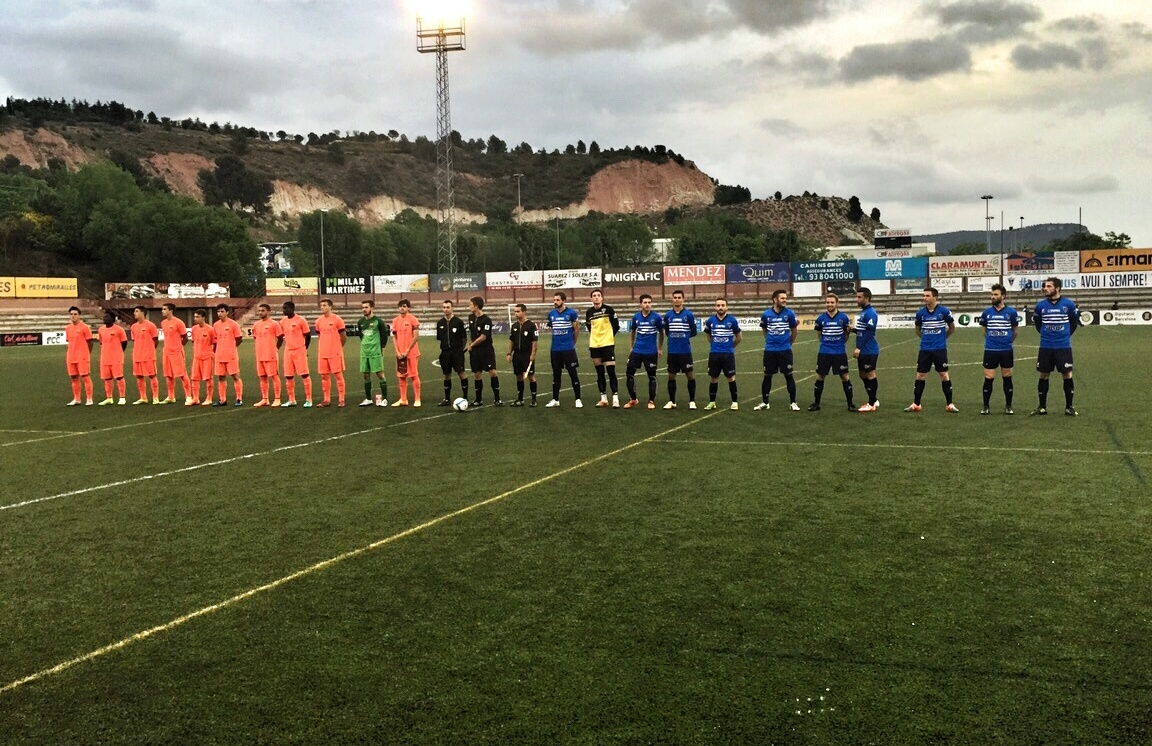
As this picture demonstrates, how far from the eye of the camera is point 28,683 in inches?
173

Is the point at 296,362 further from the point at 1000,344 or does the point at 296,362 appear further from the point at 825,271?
the point at 825,271

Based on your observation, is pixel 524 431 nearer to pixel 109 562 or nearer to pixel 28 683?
pixel 109 562

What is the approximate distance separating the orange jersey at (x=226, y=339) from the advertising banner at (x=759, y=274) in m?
47.2

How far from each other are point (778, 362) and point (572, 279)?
1937 inches

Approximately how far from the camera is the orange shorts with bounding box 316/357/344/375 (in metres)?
17.0

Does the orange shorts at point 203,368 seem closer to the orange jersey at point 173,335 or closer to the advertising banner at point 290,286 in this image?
the orange jersey at point 173,335

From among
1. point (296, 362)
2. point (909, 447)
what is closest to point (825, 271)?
point (296, 362)

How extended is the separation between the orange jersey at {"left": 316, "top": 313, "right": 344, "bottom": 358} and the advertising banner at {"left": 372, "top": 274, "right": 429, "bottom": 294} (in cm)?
4980

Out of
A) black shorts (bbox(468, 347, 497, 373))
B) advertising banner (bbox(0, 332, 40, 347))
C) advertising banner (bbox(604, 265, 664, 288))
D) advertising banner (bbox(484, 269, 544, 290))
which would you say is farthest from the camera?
advertising banner (bbox(484, 269, 544, 290))

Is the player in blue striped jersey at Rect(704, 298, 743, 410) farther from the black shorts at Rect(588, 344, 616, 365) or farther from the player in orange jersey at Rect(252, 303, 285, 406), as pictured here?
the player in orange jersey at Rect(252, 303, 285, 406)

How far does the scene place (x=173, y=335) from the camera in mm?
18453

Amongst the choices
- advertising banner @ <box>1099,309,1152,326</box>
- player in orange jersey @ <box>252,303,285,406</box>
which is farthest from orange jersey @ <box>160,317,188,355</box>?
advertising banner @ <box>1099,309,1152,326</box>

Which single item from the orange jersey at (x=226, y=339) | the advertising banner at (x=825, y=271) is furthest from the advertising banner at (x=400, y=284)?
the orange jersey at (x=226, y=339)

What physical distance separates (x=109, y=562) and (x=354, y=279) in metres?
62.3
